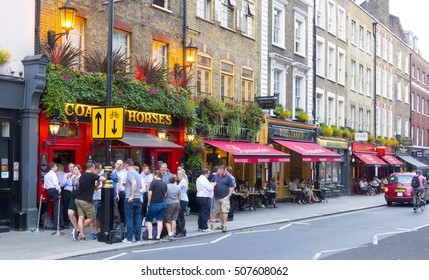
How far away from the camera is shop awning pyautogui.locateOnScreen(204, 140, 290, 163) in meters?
21.0

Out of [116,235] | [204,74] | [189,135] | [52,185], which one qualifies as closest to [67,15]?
[52,185]

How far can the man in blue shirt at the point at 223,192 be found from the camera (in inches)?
598

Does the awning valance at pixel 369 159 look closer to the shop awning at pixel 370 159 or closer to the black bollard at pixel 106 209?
the shop awning at pixel 370 159

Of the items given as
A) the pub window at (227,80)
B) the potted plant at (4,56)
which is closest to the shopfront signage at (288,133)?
the pub window at (227,80)

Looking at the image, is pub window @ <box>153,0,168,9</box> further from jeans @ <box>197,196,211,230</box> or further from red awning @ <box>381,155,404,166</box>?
red awning @ <box>381,155,404,166</box>

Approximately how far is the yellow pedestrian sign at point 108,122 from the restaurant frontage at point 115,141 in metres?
1.28

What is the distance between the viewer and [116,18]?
1797 centimetres

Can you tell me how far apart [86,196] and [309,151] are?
53.1ft

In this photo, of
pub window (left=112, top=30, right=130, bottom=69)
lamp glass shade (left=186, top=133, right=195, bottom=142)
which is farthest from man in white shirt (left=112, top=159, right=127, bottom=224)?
lamp glass shade (left=186, top=133, right=195, bottom=142)

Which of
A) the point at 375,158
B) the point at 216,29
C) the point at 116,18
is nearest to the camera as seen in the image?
the point at 116,18

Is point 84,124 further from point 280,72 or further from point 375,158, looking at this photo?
point 375,158

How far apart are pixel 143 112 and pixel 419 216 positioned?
1090 centimetres

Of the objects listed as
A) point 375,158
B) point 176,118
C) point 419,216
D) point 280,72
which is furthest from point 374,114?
point 176,118

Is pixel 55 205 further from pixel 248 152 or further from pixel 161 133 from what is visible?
pixel 248 152
